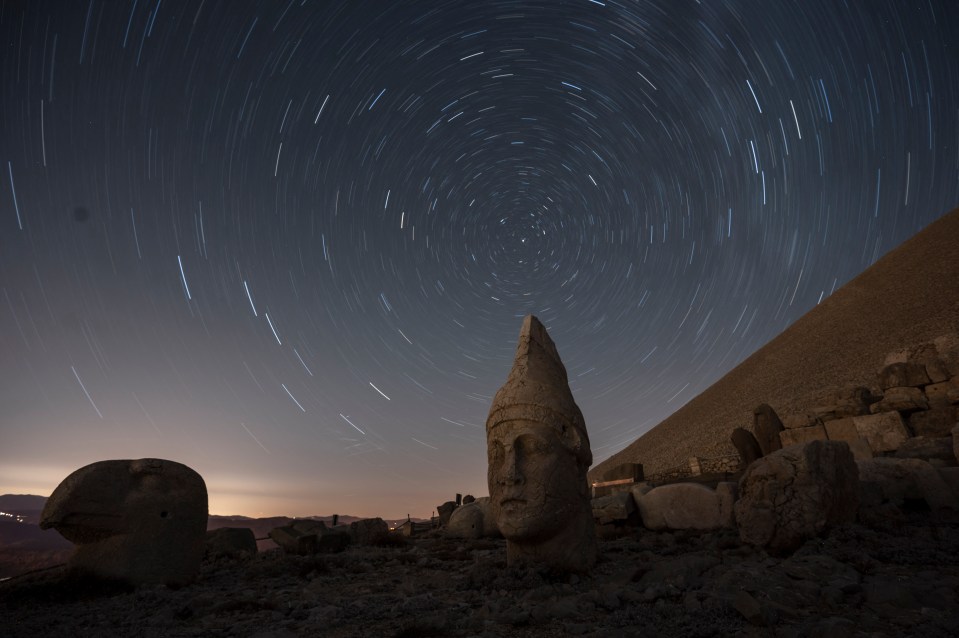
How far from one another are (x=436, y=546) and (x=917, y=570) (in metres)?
8.19

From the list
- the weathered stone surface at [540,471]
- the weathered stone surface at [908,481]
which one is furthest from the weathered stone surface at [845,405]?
the weathered stone surface at [540,471]

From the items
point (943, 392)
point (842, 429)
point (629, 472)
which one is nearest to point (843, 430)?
point (842, 429)

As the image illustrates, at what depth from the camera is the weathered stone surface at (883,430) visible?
14.7m

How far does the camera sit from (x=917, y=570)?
502 centimetres

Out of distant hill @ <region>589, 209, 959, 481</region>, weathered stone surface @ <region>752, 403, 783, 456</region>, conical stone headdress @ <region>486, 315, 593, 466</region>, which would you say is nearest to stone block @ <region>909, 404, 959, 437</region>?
weathered stone surface @ <region>752, 403, 783, 456</region>

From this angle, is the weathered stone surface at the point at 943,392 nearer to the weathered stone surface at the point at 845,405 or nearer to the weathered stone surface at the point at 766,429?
the weathered stone surface at the point at 845,405

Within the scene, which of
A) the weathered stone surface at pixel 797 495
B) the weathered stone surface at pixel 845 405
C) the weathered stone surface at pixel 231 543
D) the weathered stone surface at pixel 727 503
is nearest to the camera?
the weathered stone surface at pixel 797 495

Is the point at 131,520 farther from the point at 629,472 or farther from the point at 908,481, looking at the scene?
the point at 629,472

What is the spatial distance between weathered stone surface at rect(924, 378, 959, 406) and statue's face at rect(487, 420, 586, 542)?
50.1 ft

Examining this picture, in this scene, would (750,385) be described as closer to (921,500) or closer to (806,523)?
(921,500)

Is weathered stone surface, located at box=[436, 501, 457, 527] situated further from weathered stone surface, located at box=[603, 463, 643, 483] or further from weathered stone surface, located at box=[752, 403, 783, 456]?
weathered stone surface, located at box=[752, 403, 783, 456]

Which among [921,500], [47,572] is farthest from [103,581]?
[921,500]

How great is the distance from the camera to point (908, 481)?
8.49m

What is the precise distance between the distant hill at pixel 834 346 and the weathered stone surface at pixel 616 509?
93.1ft
